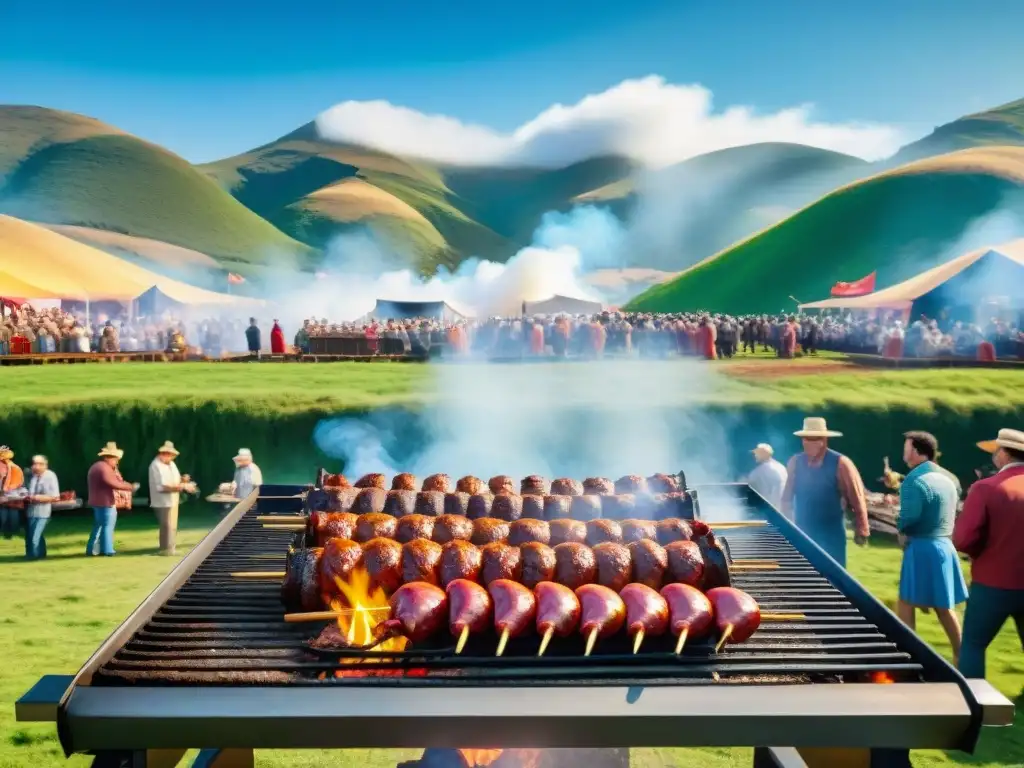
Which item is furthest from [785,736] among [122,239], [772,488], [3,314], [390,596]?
[122,239]

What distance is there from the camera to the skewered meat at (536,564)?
174 inches

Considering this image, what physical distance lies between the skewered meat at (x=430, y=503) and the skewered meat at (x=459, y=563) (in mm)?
1086

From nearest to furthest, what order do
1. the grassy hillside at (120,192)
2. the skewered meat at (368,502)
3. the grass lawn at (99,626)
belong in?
the skewered meat at (368,502)
the grass lawn at (99,626)
the grassy hillside at (120,192)

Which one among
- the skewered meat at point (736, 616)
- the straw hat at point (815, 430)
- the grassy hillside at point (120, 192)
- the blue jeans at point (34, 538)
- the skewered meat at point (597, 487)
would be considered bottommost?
the blue jeans at point (34, 538)

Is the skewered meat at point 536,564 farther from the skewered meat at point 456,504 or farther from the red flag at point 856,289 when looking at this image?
the red flag at point 856,289

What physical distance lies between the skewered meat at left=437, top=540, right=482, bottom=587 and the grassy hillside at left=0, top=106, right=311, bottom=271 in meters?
155

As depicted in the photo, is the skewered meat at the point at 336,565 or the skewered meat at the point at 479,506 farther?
the skewered meat at the point at 479,506

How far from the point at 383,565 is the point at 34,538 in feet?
34.9

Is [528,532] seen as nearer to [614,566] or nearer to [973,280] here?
[614,566]

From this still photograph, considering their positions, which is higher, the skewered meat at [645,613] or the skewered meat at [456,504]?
the skewered meat at [456,504]

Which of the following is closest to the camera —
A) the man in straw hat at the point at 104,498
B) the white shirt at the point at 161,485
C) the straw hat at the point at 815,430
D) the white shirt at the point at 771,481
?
the straw hat at the point at 815,430

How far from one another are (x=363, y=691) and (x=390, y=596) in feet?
3.58

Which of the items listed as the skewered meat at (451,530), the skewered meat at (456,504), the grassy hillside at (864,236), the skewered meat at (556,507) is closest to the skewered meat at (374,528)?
the skewered meat at (451,530)

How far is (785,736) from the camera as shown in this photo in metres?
3.15
